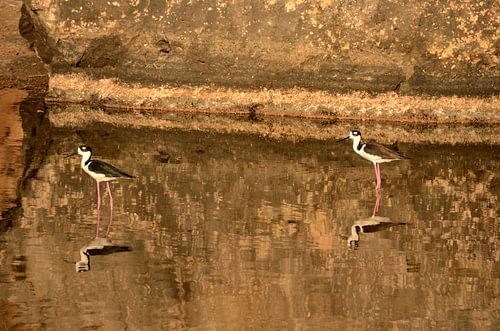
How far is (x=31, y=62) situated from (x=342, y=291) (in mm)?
10474

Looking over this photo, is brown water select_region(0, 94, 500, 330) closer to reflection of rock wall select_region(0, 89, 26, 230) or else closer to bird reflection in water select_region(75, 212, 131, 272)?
bird reflection in water select_region(75, 212, 131, 272)

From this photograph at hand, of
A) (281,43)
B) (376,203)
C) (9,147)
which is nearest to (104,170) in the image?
(376,203)

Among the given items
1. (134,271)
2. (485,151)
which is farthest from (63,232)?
(485,151)

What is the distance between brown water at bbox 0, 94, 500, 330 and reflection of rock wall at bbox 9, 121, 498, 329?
0.02 m

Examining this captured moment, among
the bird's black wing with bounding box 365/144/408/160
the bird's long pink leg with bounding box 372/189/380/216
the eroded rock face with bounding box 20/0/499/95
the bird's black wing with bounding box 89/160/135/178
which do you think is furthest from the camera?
the eroded rock face with bounding box 20/0/499/95

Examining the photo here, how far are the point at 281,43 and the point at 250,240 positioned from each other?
6621 mm

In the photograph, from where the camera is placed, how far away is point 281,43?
16.6 metres

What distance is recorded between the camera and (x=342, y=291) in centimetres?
920

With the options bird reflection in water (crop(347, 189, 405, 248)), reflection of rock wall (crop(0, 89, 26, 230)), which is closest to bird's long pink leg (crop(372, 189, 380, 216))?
bird reflection in water (crop(347, 189, 405, 248))

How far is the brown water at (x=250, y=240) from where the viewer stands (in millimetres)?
8703

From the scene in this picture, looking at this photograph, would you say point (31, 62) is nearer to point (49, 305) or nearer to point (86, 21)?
point (86, 21)

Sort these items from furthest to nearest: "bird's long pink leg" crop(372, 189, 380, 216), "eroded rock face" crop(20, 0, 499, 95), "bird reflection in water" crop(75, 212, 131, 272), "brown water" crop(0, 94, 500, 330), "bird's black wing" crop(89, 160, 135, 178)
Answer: "eroded rock face" crop(20, 0, 499, 95) < "bird's long pink leg" crop(372, 189, 380, 216) < "bird's black wing" crop(89, 160, 135, 178) < "bird reflection in water" crop(75, 212, 131, 272) < "brown water" crop(0, 94, 500, 330)

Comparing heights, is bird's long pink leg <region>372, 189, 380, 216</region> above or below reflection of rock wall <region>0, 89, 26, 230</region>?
below

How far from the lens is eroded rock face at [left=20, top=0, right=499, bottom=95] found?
1641 centimetres
